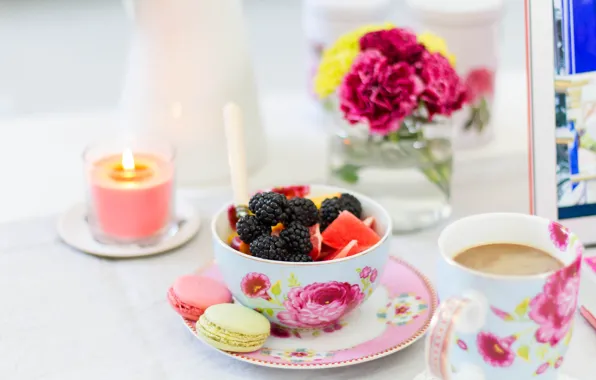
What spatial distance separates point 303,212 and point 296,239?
0.04m

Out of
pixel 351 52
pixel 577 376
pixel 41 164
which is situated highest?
pixel 351 52

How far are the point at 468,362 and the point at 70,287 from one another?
0.38m

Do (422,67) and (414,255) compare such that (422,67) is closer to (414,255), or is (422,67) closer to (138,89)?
(414,255)

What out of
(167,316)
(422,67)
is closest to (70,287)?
(167,316)

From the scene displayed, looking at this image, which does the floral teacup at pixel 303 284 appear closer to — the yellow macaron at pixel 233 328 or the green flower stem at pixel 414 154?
the yellow macaron at pixel 233 328

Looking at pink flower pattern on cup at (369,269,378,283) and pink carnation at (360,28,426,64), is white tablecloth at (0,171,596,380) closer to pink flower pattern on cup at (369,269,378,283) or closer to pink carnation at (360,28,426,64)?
pink flower pattern on cup at (369,269,378,283)

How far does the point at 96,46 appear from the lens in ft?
6.61

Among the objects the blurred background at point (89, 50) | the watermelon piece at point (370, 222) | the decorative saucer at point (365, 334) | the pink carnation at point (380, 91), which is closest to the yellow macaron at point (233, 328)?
the decorative saucer at point (365, 334)

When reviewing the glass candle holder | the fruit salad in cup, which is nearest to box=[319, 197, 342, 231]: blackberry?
the fruit salad in cup

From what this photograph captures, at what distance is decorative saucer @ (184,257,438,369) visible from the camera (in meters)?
0.68

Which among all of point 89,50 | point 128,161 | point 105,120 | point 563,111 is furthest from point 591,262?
point 89,50

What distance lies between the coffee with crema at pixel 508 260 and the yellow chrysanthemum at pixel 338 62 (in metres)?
0.30

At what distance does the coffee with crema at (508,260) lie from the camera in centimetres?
62

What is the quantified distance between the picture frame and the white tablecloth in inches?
4.4
